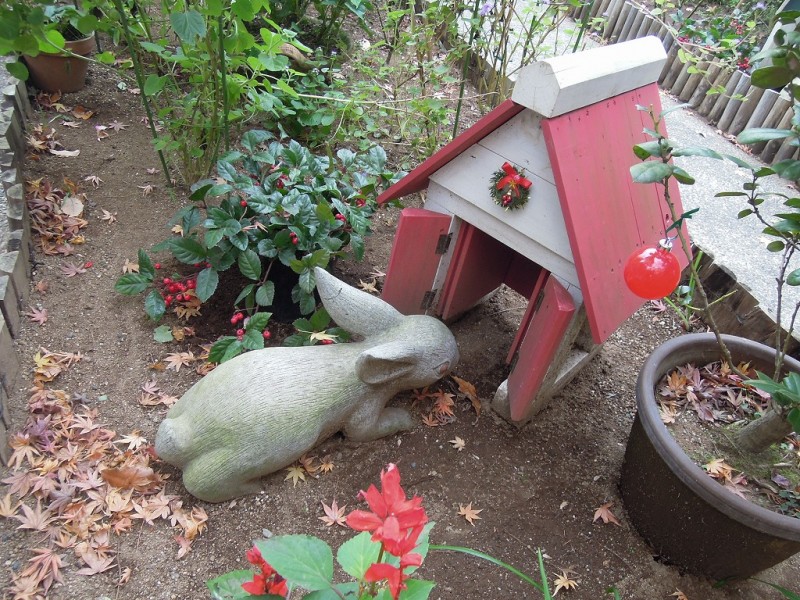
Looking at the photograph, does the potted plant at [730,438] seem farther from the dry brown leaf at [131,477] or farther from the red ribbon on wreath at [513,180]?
the dry brown leaf at [131,477]

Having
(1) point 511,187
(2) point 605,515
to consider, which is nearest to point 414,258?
(1) point 511,187

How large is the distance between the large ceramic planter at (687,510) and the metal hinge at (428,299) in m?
0.97

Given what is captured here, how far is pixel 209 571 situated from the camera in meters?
1.95

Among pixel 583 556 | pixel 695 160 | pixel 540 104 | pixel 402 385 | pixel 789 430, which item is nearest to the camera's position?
pixel 540 104

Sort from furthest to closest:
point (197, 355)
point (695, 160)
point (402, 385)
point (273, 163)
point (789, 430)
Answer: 1. point (695, 160)
2. point (273, 163)
3. point (197, 355)
4. point (402, 385)
5. point (789, 430)

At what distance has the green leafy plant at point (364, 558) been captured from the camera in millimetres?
840

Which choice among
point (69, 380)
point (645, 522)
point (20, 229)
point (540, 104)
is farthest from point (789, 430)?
point (20, 229)

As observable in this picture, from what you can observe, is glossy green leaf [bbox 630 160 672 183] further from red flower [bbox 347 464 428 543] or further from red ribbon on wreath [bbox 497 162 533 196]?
red flower [bbox 347 464 428 543]

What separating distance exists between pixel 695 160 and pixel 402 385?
3.65 meters

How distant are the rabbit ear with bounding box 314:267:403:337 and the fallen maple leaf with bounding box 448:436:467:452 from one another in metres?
0.58

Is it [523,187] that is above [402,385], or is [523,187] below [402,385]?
above

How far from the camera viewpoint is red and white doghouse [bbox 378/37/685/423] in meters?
1.94

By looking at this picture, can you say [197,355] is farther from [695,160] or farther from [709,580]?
[695,160]

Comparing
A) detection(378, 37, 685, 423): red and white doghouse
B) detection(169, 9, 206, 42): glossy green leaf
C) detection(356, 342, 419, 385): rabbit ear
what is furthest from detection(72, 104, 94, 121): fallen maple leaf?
detection(356, 342, 419, 385): rabbit ear
